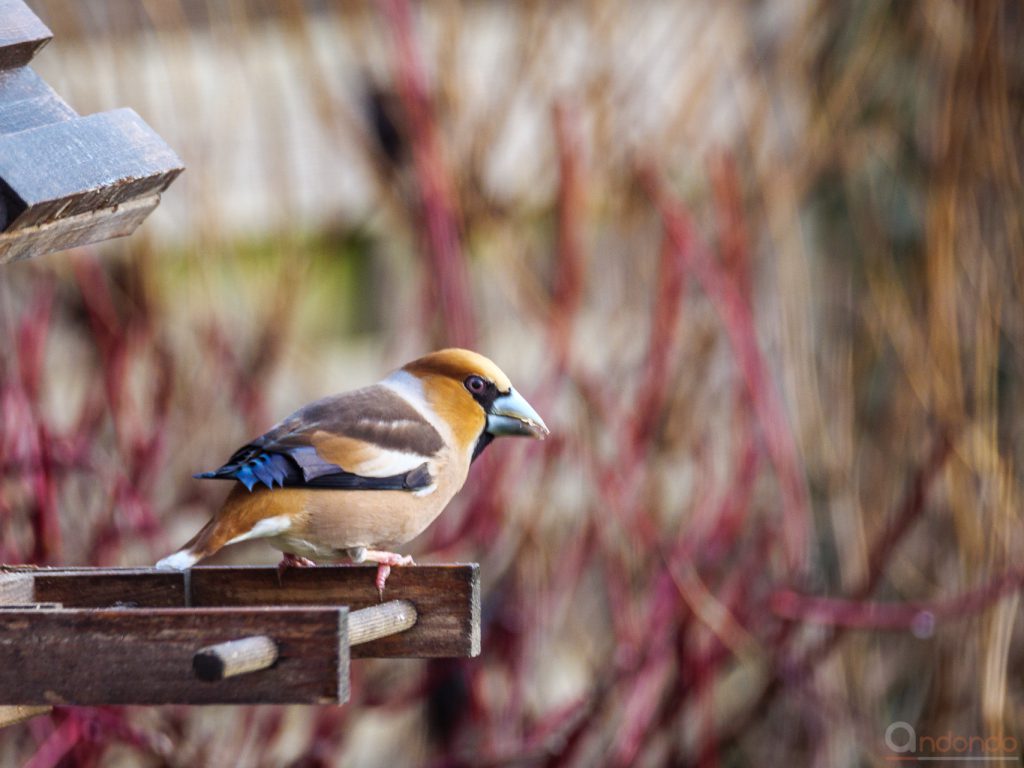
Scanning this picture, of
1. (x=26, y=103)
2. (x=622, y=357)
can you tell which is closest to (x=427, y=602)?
(x=26, y=103)

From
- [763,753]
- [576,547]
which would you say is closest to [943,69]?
[576,547]

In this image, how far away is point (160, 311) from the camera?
4.02 metres

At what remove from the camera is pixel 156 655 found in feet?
5.92

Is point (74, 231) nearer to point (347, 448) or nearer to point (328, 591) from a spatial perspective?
point (347, 448)

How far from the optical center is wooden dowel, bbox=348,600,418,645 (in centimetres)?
191

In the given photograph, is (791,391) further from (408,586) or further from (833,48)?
(408,586)

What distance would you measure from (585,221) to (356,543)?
1.85 metres

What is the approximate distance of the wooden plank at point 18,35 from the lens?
87.0 inches

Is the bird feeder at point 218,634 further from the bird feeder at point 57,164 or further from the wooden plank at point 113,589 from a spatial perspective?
the bird feeder at point 57,164

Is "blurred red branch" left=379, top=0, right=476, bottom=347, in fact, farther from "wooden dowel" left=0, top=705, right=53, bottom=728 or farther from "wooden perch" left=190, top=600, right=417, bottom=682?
"wooden perch" left=190, top=600, right=417, bottom=682

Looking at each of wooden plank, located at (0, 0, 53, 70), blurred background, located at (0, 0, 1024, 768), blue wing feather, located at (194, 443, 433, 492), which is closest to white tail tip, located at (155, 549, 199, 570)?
blue wing feather, located at (194, 443, 433, 492)

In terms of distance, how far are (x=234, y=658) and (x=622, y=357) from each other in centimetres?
262

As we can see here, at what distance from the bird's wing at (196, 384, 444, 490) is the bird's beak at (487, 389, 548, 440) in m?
0.11

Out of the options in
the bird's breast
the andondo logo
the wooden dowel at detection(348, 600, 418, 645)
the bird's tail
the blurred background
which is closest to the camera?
the wooden dowel at detection(348, 600, 418, 645)
